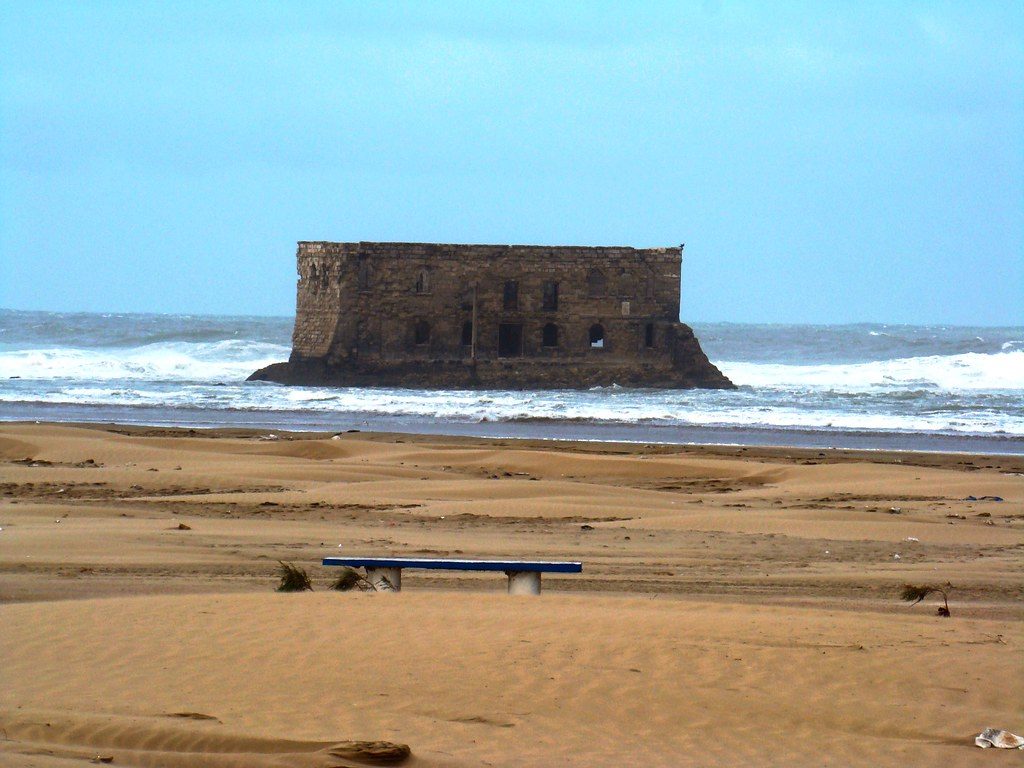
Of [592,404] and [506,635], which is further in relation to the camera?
[592,404]

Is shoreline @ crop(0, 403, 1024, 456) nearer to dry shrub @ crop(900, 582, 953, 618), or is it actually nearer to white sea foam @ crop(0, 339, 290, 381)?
white sea foam @ crop(0, 339, 290, 381)

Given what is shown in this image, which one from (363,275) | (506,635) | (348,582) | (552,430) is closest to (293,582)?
(348,582)

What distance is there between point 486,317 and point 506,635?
97.7ft

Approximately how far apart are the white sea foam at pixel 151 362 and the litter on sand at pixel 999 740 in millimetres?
35288

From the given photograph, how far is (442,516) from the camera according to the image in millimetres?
13234

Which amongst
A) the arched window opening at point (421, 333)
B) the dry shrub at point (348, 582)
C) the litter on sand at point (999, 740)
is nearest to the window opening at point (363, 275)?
the arched window opening at point (421, 333)

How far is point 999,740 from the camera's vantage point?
5508mm

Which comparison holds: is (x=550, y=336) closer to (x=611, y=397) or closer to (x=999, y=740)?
(x=611, y=397)

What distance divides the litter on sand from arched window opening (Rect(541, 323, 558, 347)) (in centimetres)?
3153

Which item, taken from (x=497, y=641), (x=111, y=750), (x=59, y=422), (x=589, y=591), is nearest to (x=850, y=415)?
(x=59, y=422)

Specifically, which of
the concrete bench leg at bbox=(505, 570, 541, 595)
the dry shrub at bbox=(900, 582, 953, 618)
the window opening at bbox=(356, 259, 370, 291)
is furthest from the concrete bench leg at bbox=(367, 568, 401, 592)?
the window opening at bbox=(356, 259, 370, 291)

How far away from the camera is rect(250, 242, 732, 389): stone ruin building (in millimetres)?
36156

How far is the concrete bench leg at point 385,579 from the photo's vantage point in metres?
8.38

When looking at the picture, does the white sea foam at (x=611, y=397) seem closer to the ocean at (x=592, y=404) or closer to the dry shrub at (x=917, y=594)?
the ocean at (x=592, y=404)
